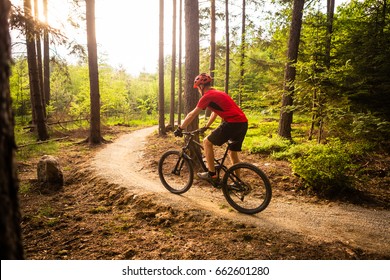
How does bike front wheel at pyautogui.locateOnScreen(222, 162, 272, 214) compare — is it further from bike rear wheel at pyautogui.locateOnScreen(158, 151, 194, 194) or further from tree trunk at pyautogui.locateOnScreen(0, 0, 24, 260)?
tree trunk at pyautogui.locateOnScreen(0, 0, 24, 260)

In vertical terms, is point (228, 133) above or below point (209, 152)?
above

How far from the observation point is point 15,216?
1698 millimetres

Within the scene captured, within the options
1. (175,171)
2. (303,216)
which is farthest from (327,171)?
(175,171)

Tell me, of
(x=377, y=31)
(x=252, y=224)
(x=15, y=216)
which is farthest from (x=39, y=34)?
(x=377, y=31)

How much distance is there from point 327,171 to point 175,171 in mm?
3754

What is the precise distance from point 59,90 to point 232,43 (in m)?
21.2

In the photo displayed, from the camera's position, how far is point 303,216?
4859 mm

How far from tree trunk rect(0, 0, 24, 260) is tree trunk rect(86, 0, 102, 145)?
12043 mm

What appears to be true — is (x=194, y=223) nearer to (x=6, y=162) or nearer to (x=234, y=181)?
(x=234, y=181)

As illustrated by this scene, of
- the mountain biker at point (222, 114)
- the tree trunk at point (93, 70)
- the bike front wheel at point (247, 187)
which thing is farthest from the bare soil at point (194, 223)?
the tree trunk at point (93, 70)

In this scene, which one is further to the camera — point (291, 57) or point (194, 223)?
point (291, 57)

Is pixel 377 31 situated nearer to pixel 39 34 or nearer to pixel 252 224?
pixel 252 224

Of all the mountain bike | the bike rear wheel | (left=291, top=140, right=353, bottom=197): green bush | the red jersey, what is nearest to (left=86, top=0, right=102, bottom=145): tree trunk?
the bike rear wheel

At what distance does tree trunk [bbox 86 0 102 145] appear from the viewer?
12312 mm
